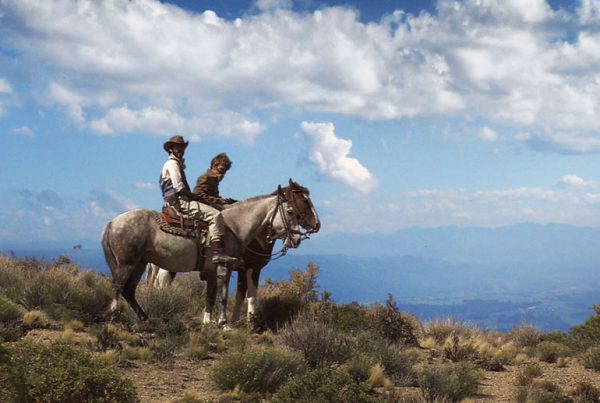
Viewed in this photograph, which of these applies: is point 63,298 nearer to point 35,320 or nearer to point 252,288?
point 35,320

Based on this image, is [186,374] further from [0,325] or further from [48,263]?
[48,263]

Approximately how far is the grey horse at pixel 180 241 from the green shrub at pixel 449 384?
14.3 feet

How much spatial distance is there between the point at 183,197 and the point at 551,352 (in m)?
8.46

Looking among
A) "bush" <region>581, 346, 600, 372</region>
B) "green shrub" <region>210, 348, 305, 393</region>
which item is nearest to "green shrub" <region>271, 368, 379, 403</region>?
"green shrub" <region>210, 348, 305, 393</region>

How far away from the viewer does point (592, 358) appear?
11.5 meters

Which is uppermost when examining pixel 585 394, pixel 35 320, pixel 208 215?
pixel 208 215

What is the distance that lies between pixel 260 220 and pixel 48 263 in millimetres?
8726

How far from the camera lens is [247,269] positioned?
1266cm

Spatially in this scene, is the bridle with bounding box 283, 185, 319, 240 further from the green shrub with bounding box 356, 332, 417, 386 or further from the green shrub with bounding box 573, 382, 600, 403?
the green shrub with bounding box 573, 382, 600, 403

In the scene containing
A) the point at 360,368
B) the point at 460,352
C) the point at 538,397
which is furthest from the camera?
the point at 460,352

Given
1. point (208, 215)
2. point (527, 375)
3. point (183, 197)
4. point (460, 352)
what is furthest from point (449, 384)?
point (183, 197)

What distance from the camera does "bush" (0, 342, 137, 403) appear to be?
20.9ft

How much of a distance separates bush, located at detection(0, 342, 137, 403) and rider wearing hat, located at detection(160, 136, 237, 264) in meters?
4.62

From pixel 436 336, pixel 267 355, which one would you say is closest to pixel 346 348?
pixel 267 355
